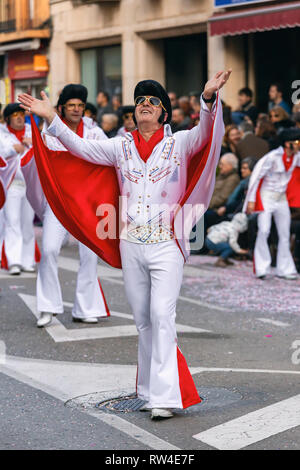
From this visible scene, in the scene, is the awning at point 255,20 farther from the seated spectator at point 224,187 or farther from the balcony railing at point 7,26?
the balcony railing at point 7,26

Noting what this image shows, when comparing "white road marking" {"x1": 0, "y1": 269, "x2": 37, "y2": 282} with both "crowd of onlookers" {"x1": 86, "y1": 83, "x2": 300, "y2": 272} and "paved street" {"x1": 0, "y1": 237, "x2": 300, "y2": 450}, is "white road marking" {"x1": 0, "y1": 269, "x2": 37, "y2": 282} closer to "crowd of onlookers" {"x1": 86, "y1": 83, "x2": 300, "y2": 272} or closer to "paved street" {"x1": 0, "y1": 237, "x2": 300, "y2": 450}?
"paved street" {"x1": 0, "y1": 237, "x2": 300, "y2": 450}

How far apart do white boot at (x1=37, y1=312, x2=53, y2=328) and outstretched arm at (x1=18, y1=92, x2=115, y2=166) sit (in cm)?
289

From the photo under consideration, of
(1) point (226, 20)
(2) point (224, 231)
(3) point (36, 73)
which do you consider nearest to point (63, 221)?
(2) point (224, 231)

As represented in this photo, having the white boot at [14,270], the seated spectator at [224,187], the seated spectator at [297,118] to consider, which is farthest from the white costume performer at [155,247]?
the seated spectator at [224,187]

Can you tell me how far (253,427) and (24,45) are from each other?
2596cm

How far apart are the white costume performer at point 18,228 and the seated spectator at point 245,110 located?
5026mm

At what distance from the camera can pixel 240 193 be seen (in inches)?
553

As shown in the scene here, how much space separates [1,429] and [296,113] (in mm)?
8716

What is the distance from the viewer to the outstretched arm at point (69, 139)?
622 centimetres

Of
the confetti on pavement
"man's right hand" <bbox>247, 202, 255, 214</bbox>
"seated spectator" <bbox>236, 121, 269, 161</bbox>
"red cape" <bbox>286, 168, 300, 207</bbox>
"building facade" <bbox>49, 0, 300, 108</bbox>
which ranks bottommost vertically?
the confetti on pavement

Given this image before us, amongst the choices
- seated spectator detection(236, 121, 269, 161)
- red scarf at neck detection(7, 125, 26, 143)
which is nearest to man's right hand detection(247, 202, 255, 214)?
seated spectator detection(236, 121, 269, 161)

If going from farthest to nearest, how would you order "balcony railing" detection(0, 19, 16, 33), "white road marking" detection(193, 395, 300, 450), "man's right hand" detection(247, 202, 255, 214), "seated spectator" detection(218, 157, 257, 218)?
"balcony railing" detection(0, 19, 16, 33) → "seated spectator" detection(218, 157, 257, 218) → "man's right hand" detection(247, 202, 255, 214) → "white road marking" detection(193, 395, 300, 450)

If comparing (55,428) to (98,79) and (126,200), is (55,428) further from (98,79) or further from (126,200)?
(98,79)

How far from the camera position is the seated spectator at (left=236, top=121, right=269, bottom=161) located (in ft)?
47.8
